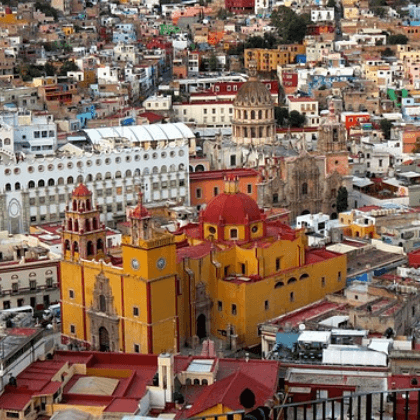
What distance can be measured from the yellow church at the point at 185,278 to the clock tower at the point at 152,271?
28 millimetres

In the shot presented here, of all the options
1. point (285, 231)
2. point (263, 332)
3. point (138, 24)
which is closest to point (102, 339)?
point (263, 332)

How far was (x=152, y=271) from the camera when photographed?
3012 cm

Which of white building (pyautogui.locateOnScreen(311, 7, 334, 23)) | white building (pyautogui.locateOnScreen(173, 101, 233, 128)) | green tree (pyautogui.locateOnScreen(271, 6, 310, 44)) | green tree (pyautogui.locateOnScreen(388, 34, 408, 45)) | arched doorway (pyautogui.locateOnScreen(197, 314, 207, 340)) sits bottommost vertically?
arched doorway (pyautogui.locateOnScreen(197, 314, 207, 340))

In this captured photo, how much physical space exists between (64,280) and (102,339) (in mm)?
2172

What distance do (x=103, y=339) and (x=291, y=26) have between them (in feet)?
203

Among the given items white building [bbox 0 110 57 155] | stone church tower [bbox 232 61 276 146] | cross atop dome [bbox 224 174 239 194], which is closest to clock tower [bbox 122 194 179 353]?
cross atop dome [bbox 224 174 239 194]

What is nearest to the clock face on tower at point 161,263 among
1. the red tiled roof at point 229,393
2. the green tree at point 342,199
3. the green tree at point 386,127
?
the red tiled roof at point 229,393

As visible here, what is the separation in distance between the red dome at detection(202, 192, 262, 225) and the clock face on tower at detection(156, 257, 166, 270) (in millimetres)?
3763

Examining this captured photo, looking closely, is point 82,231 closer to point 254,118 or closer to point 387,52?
point 254,118

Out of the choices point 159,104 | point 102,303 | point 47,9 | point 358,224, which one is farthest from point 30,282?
point 47,9

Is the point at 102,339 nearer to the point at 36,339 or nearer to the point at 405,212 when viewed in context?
the point at 36,339

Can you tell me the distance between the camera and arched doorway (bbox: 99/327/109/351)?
104 feet

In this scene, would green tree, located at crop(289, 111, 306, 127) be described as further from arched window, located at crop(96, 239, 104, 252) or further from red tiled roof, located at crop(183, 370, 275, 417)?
red tiled roof, located at crop(183, 370, 275, 417)

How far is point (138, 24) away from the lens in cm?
10000
